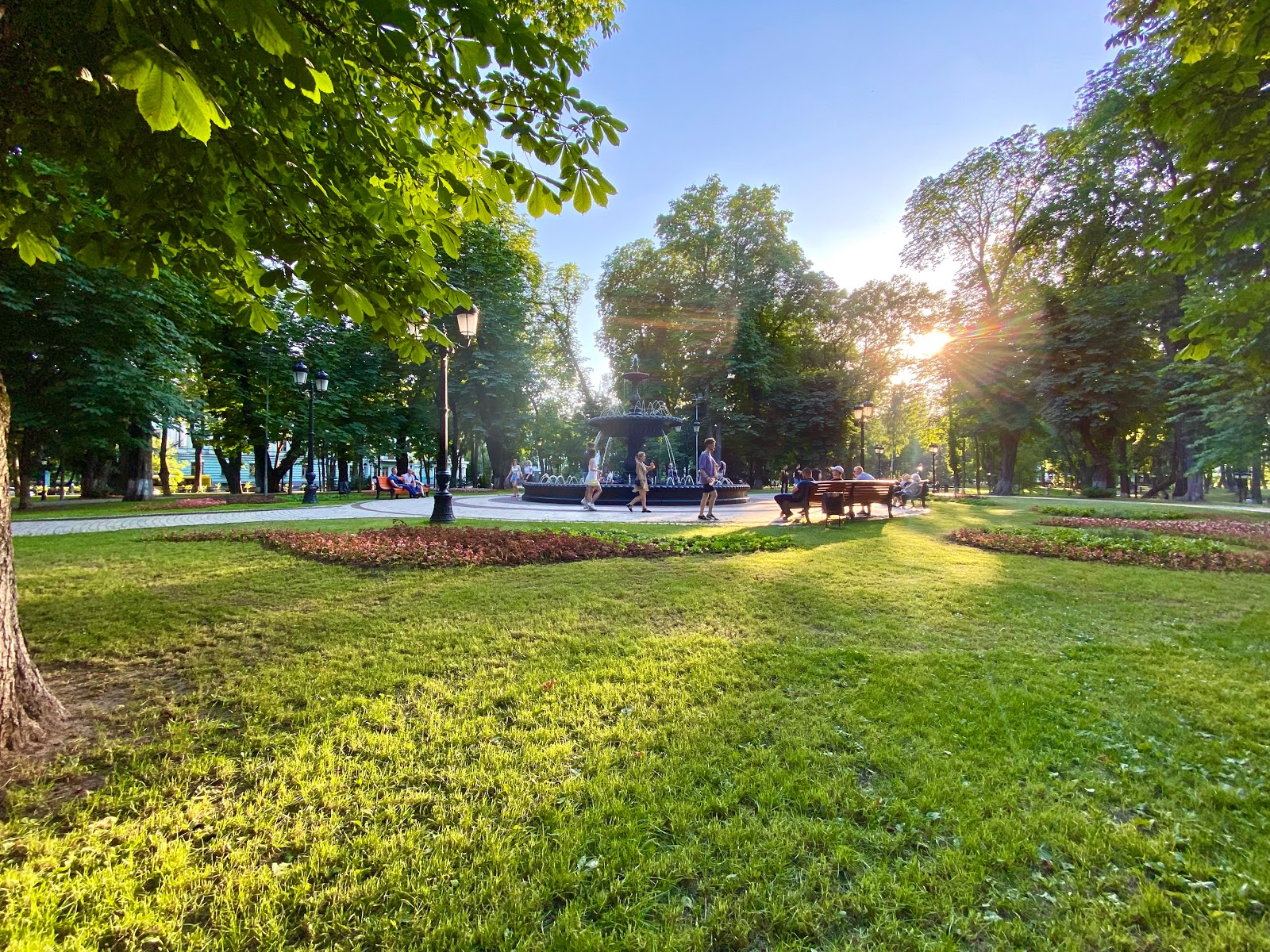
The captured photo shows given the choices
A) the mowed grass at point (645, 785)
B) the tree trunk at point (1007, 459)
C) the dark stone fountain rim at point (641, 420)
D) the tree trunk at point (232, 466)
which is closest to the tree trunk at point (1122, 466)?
the tree trunk at point (1007, 459)

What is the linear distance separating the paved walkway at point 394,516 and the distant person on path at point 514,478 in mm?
12622

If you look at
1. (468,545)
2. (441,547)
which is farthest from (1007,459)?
(441,547)

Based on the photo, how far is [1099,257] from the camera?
28.0 metres

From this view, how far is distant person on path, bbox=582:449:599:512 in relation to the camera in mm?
15788

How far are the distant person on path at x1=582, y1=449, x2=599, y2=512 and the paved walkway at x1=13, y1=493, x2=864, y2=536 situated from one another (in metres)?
0.45

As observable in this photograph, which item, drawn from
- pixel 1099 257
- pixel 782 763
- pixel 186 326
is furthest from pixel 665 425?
pixel 1099 257

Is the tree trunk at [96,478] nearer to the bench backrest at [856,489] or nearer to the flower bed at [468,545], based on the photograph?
the flower bed at [468,545]

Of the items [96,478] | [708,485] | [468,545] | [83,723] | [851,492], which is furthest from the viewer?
[96,478]

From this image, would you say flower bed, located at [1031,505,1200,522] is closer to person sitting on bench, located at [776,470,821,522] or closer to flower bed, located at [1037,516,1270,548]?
flower bed, located at [1037,516,1270,548]

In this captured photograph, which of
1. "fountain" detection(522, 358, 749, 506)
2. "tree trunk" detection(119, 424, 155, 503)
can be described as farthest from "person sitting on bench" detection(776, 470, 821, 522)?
"tree trunk" detection(119, 424, 155, 503)

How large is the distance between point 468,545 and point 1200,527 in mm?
15787

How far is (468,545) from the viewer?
8.11m

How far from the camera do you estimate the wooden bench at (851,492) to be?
12.6 metres

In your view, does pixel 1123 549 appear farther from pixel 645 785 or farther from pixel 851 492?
pixel 645 785
